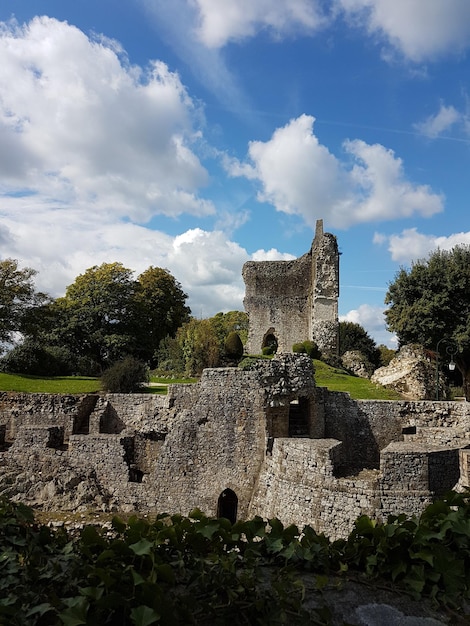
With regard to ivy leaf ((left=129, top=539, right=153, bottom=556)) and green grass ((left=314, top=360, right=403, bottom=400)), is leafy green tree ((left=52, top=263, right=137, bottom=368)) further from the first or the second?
ivy leaf ((left=129, top=539, right=153, bottom=556))

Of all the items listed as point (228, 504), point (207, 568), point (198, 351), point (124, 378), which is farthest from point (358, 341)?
point (207, 568)

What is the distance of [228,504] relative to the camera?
13.7 m

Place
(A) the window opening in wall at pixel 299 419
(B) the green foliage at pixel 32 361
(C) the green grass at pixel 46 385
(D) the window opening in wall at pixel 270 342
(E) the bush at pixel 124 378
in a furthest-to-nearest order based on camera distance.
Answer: (D) the window opening in wall at pixel 270 342
(B) the green foliage at pixel 32 361
(C) the green grass at pixel 46 385
(E) the bush at pixel 124 378
(A) the window opening in wall at pixel 299 419

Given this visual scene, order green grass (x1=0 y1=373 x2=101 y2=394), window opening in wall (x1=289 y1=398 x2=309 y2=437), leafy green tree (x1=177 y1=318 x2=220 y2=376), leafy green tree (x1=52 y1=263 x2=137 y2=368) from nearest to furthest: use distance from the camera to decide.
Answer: window opening in wall (x1=289 y1=398 x2=309 y2=437), green grass (x1=0 y1=373 x2=101 y2=394), leafy green tree (x1=177 y1=318 x2=220 y2=376), leafy green tree (x1=52 y1=263 x2=137 y2=368)

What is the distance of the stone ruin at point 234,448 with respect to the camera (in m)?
11.6

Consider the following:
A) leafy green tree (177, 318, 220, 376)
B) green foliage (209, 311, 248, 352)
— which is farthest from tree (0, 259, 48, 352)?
green foliage (209, 311, 248, 352)

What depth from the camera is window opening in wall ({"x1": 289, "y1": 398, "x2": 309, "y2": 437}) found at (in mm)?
14742

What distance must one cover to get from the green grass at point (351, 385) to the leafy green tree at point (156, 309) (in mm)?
16361

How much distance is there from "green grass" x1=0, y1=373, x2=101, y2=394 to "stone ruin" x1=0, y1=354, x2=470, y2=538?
4.69 meters

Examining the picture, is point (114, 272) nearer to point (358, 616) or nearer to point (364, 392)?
point (364, 392)

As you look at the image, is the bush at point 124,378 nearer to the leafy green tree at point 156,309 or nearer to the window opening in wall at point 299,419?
the window opening in wall at point 299,419

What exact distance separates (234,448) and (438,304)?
15175 millimetres

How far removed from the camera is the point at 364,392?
787 inches

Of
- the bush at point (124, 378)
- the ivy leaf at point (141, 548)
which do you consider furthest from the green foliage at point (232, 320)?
the ivy leaf at point (141, 548)
